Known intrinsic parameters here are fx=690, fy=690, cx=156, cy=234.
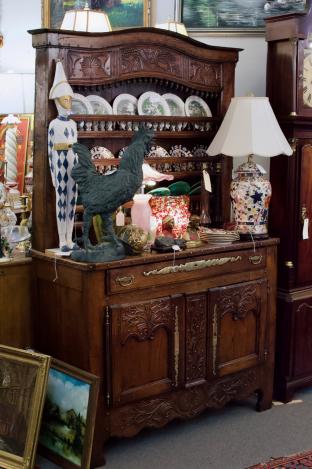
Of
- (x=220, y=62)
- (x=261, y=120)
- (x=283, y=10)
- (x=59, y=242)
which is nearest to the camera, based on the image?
(x=59, y=242)

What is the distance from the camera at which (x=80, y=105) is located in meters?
3.34

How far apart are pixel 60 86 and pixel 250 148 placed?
3.28 ft

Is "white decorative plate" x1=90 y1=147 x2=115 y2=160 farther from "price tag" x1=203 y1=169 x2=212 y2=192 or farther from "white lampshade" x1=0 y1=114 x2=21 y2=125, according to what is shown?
"white lampshade" x1=0 y1=114 x2=21 y2=125

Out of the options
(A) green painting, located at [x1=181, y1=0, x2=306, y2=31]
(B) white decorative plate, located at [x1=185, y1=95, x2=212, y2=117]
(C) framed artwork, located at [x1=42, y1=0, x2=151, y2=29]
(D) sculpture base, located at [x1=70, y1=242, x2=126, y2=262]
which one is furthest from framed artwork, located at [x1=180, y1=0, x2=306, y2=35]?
(D) sculpture base, located at [x1=70, y1=242, x2=126, y2=262]

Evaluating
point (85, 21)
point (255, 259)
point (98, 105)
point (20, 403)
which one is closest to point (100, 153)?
point (98, 105)

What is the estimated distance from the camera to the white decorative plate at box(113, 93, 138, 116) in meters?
3.52

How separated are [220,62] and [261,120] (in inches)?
20.3

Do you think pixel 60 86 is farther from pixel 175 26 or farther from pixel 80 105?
pixel 175 26

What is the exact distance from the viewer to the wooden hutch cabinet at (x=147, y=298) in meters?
3.03

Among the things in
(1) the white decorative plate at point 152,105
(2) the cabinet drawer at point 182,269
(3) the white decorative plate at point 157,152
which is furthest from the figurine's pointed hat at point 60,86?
(2) the cabinet drawer at point 182,269

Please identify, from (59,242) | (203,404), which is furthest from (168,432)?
(59,242)

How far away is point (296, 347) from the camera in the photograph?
3834 millimetres

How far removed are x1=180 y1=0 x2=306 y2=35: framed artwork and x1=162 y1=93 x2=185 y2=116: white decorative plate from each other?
0.85 m

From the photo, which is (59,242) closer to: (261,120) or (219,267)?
(219,267)
